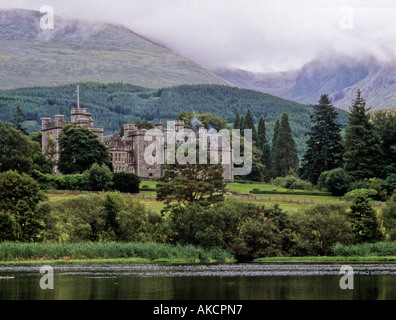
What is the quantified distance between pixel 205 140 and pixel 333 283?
260 ft

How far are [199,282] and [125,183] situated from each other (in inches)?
2135

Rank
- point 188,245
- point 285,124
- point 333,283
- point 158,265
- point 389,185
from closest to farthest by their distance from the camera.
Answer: point 333,283 < point 158,265 < point 188,245 < point 389,185 < point 285,124

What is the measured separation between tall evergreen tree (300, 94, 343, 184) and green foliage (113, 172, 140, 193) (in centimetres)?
3041

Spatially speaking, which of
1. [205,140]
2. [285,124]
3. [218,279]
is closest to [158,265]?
[218,279]

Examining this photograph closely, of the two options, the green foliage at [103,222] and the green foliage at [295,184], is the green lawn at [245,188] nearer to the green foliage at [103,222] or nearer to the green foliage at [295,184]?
the green foliage at [295,184]

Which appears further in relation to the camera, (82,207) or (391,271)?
(82,207)

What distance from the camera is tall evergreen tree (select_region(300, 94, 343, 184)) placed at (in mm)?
112188

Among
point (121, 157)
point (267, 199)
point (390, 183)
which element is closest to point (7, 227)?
point (267, 199)

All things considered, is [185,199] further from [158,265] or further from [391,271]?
[391,271]

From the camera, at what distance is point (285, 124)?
14050cm

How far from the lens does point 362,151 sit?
10138 cm

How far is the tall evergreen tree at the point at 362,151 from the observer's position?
101 m

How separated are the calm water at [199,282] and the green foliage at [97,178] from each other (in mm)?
40512
